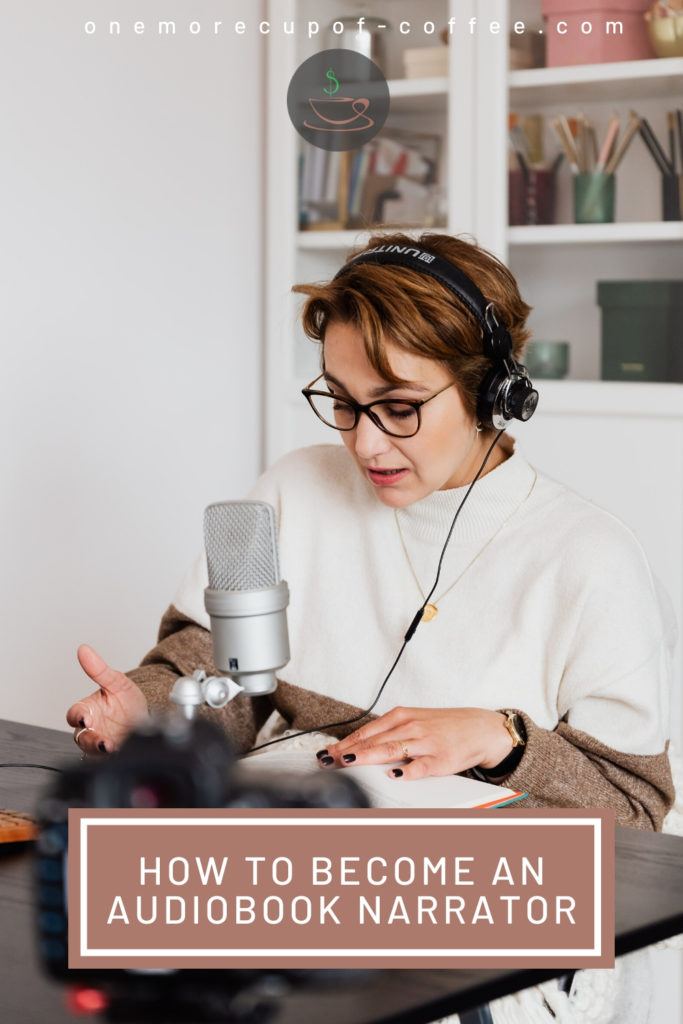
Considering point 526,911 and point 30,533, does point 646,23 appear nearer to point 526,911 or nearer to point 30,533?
point 30,533

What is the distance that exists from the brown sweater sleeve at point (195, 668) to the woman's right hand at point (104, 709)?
0.18 meters

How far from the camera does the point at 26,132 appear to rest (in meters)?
2.43

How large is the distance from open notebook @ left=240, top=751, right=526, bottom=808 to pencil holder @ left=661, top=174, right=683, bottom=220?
171 centimetres

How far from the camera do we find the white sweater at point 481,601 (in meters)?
1.48

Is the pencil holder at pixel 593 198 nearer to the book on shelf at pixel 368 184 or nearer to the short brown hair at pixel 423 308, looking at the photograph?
the book on shelf at pixel 368 184

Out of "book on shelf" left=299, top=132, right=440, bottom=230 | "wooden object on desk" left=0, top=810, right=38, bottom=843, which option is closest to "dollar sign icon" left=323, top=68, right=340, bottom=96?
"book on shelf" left=299, top=132, right=440, bottom=230

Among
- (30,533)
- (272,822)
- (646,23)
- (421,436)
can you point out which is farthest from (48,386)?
(272,822)

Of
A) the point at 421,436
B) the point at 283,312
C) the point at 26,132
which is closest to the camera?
the point at 421,436

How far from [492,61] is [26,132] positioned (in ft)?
3.14

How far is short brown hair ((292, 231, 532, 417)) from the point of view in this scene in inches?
60.0

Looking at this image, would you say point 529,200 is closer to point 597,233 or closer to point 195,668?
point 597,233

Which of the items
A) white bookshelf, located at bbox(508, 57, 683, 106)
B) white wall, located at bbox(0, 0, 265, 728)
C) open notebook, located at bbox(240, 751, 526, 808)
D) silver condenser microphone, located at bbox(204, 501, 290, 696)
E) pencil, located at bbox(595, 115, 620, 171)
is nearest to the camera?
silver condenser microphone, located at bbox(204, 501, 290, 696)

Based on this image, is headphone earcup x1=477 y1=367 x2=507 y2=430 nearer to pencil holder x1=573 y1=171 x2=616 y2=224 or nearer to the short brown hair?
the short brown hair

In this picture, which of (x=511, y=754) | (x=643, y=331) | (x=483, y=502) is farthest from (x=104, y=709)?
(x=643, y=331)
